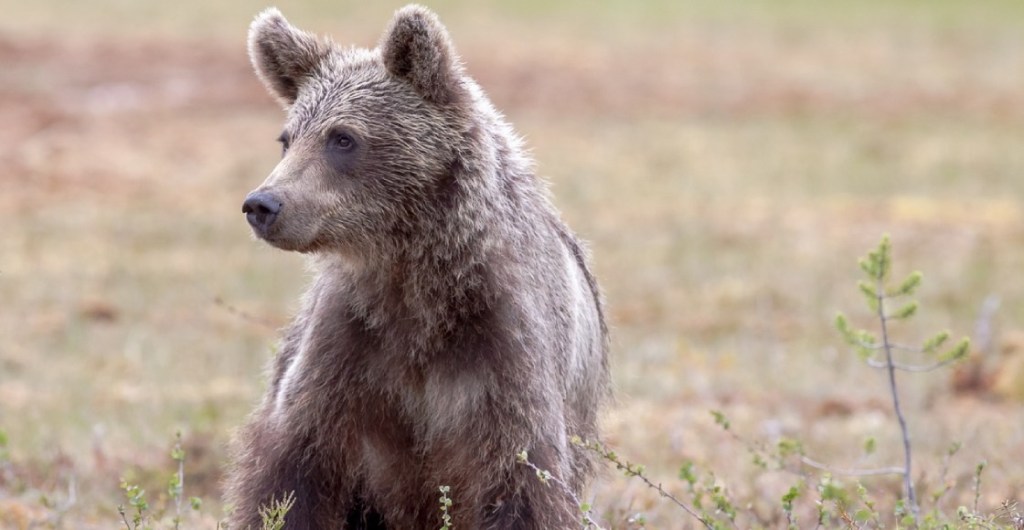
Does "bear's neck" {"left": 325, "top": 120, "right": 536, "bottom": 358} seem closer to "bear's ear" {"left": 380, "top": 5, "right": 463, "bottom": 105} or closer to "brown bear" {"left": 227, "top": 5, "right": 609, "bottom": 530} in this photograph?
"brown bear" {"left": 227, "top": 5, "right": 609, "bottom": 530}

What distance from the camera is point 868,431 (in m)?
9.98

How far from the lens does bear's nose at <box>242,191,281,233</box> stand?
529cm

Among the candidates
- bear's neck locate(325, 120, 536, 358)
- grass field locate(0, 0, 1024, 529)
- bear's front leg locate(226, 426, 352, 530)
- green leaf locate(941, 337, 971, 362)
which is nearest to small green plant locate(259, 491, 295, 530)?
bear's front leg locate(226, 426, 352, 530)

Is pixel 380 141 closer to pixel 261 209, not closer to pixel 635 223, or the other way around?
pixel 261 209

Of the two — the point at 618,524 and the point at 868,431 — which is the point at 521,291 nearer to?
the point at 618,524

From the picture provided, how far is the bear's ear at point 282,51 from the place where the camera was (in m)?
5.98

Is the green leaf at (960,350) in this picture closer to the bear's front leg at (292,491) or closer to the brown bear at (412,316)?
the brown bear at (412,316)

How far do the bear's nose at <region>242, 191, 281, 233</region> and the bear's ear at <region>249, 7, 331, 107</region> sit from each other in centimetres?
86

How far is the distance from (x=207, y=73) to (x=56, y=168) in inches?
335

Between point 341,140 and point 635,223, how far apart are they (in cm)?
1296

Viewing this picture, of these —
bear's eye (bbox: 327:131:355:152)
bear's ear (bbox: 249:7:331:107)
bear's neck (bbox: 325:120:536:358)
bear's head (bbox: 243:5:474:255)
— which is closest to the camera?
bear's neck (bbox: 325:120:536:358)

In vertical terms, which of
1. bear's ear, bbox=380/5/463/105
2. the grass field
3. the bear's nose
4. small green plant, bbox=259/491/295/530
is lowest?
small green plant, bbox=259/491/295/530

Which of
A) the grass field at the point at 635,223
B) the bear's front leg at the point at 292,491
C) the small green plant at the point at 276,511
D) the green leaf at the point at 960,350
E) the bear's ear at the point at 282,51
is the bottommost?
the small green plant at the point at 276,511

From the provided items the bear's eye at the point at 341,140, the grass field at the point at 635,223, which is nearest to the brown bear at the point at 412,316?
the bear's eye at the point at 341,140
